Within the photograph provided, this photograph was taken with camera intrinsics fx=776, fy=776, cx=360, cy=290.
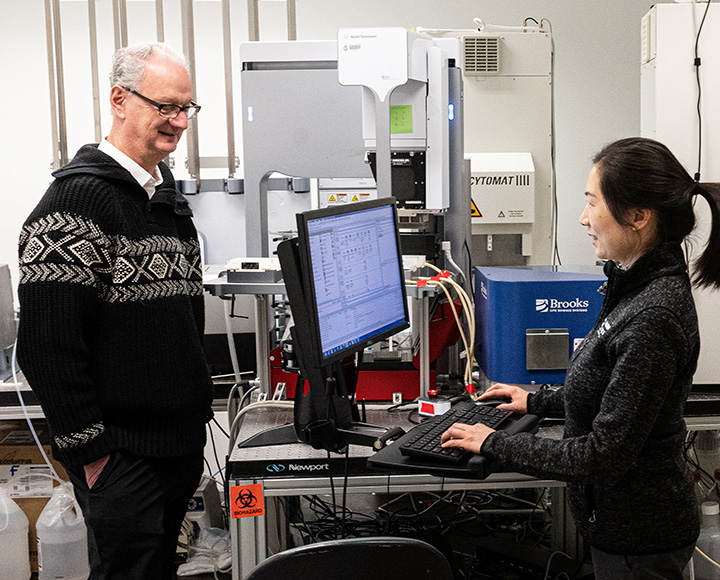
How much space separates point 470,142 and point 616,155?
77.3 inches

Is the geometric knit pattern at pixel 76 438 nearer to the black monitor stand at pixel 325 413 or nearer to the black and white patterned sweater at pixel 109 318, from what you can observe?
the black and white patterned sweater at pixel 109 318

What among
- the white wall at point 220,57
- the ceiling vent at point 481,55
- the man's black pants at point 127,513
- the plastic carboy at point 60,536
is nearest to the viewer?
the man's black pants at point 127,513

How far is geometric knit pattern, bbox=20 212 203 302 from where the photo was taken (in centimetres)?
139

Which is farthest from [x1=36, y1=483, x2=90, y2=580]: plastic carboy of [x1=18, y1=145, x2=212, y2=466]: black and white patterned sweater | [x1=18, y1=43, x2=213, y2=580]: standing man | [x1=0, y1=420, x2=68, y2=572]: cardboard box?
[x1=18, y1=145, x2=212, y2=466]: black and white patterned sweater

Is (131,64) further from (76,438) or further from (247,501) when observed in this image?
(247,501)

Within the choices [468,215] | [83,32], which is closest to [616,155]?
[468,215]

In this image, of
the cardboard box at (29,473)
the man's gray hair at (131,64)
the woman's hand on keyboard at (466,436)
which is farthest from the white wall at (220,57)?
the woman's hand on keyboard at (466,436)

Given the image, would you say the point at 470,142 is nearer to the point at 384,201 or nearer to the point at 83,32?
the point at 384,201

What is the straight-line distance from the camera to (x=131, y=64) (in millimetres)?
1558

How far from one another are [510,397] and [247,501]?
615 mm

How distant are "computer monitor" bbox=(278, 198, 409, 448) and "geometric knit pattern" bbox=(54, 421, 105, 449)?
1.33 ft

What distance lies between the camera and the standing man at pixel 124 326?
1399 millimetres

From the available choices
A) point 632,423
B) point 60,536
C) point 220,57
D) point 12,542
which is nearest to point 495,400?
point 632,423

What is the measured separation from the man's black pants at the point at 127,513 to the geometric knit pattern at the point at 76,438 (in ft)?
0.27
